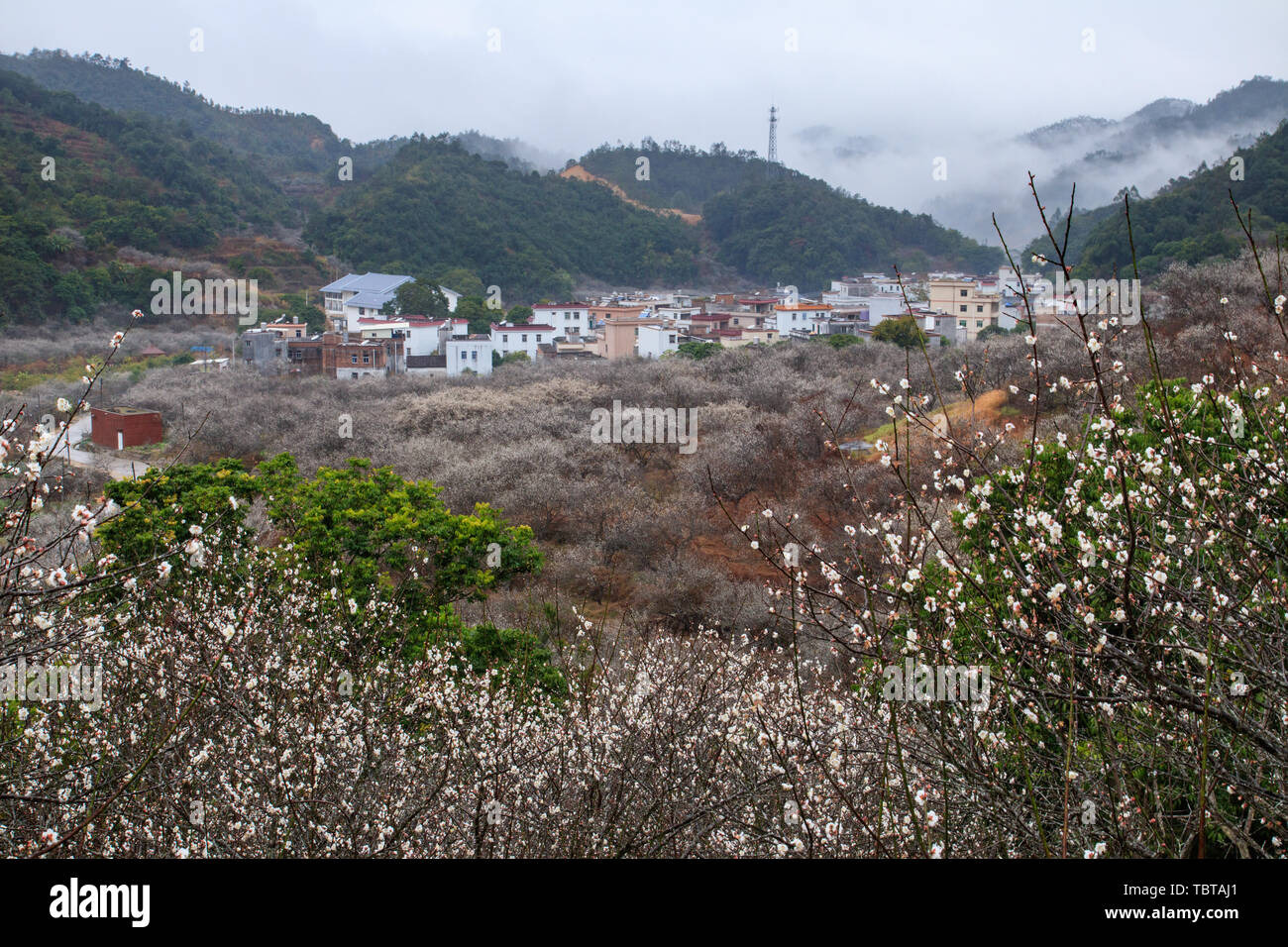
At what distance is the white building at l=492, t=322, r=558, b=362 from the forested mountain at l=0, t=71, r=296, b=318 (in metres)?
14.7

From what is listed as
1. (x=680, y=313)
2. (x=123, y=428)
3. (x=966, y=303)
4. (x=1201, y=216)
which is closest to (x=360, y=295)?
(x=680, y=313)

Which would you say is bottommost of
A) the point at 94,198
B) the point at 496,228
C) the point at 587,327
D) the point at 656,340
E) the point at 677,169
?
the point at 656,340

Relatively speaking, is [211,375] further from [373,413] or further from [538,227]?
[538,227]

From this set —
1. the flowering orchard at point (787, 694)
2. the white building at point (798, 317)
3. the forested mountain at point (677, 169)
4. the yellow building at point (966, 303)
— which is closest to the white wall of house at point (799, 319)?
the white building at point (798, 317)

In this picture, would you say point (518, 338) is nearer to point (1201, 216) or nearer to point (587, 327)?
point (587, 327)

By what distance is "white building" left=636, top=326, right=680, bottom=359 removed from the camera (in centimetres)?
3500

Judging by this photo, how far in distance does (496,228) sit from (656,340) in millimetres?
23296

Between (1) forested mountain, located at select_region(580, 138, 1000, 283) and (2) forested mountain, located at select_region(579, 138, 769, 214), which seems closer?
(1) forested mountain, located at select_region(580, 138, 1000, 283)

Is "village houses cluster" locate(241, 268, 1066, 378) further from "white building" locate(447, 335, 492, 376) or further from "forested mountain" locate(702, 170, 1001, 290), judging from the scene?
"forested mountain" locate(702, 170, 1001, 290)

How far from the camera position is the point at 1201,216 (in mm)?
32875

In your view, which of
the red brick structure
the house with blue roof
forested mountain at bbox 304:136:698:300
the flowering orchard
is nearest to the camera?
the flowering orchard

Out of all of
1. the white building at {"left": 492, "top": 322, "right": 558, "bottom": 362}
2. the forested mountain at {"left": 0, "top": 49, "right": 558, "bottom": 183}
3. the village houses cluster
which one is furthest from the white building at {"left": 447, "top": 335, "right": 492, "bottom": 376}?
the forested mountain at {"left": 0, "top": 49, "right": 558, "bottom": 183}
